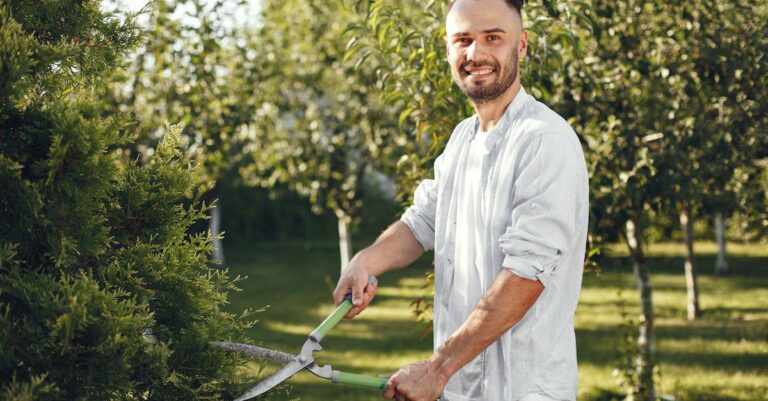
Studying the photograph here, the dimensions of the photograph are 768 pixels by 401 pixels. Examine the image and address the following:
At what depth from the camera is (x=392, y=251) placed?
9.87 ft

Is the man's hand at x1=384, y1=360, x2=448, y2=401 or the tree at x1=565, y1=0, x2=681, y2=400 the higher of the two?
the tree at x1=565, y1=0, x2=681, y2=400

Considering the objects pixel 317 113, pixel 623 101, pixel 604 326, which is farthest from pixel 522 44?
pixel 317 113

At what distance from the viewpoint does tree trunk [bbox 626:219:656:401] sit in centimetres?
727

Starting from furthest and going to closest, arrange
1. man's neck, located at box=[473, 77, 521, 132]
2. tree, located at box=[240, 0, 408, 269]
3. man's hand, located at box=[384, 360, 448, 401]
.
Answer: tree, located at box=[240, 0, 408, 269] → man's neck, located at box=[473, 77, 521, 132] → man's hand, located at box=[384, 360, 448, 401]

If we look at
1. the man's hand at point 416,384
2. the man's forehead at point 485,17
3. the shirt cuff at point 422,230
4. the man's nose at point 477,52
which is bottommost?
the man's hand at point 416,384

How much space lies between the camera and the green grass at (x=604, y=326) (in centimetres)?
927

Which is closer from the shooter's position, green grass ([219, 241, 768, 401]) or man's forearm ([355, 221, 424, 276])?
man's forearm ([355, 221, 424, 276])

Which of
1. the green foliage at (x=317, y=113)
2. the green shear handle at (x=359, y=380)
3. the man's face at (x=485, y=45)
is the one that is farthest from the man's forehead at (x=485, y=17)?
the green foliage at (x=317, y=113)

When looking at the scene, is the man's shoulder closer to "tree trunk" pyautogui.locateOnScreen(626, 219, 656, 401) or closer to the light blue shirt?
the light blue shirt

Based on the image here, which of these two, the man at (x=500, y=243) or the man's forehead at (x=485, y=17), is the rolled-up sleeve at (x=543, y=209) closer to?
the man at (x=500, y=243)

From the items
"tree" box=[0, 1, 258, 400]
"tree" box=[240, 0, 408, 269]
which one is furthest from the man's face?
"tree" box=[240, 0, 408, 269]

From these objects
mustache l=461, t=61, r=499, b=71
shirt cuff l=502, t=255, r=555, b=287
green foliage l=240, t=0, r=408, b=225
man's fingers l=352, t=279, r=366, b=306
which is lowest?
man's fingers l=352, t=279, r=366, b=306

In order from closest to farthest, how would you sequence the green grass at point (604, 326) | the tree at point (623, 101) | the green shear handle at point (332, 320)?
the green shear handle at point (332, 320), the tree at point (623, 101), the green grass at point (604, 326)

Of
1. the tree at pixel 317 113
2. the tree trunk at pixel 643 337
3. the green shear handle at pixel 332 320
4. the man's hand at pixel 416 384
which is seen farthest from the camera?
the tree at pixel 317 113
